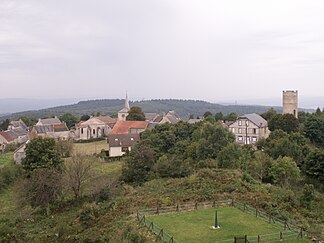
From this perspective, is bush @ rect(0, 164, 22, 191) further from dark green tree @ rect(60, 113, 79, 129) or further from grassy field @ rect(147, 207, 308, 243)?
dark green tree @ rect(60, 113, 79, 129)

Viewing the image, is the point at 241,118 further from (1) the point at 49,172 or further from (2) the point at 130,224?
(2) the point at 130,224

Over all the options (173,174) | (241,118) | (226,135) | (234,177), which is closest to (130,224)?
(234,177)

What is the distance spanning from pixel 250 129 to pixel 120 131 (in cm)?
2103

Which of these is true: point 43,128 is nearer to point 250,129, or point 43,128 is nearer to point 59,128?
point 59,128

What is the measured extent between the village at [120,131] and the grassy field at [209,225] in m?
26.3

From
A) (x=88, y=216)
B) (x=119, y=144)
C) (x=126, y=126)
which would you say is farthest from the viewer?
(x=126, y=126)

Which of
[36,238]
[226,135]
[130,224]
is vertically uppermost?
[226,135]

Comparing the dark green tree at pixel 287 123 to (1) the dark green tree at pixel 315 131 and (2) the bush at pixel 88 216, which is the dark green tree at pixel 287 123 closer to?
(1) the dark green tree at pixel 315 131

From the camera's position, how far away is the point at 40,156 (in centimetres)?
3409

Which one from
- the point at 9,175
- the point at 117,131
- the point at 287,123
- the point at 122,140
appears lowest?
the point at 9,175

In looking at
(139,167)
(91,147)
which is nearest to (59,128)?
(91,147)

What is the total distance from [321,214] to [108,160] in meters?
28.3

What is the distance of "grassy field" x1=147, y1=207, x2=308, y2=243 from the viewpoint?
16.5 meters

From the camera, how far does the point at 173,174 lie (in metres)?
31.4
